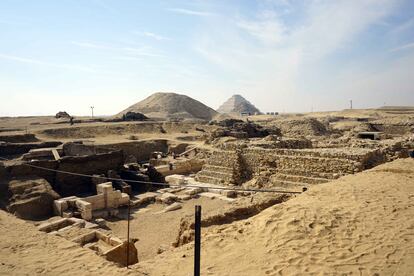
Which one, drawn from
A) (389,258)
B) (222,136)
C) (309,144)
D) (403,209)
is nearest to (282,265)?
(389,258)

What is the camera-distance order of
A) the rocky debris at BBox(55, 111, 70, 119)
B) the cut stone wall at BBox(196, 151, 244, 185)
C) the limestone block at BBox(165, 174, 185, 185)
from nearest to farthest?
the cut stone wall at BBox(196, 151, 244, 185) < the limestone block at BBox(165, 174, 185, 185) < the rocky debris at BBox(55, 111, 70, 119)

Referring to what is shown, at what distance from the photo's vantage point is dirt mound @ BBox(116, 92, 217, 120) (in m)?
82.0

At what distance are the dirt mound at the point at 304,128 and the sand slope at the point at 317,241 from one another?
3258cm

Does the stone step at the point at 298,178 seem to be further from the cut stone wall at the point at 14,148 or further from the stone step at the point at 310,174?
the cut stone wall at the point at 14,148

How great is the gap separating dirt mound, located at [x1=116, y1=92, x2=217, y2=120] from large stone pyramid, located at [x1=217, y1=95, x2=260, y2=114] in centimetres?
6133

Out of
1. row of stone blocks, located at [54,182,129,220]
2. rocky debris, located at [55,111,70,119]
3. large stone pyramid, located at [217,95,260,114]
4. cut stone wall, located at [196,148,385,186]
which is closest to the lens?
row of stone blocks, located at [54,182,129,220]

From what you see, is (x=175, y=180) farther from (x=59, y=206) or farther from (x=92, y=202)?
(x=59, y=206)

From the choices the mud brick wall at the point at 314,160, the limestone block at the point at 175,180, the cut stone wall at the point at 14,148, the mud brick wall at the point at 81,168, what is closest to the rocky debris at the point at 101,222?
the mud brick wall at the point at 81,168

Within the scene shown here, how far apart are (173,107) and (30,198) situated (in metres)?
73.7

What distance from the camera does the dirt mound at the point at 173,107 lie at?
8200cm

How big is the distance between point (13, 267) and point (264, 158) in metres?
12.8

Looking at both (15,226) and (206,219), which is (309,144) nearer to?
(206,219)

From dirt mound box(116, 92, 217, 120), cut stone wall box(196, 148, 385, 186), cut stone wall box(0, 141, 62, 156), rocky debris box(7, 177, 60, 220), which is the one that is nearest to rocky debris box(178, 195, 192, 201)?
cut stone wall box(196, 148, 385, 186)

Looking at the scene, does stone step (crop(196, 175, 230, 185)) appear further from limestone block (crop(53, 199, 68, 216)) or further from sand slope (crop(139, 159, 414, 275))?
sand slope (crop(139, 159, 414, 275))
